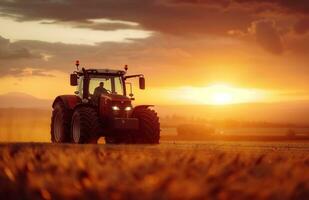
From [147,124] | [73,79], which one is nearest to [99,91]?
[73,79]

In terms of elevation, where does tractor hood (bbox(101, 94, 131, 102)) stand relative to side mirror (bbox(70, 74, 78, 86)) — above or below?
below

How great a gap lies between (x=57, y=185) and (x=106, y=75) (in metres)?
24.9

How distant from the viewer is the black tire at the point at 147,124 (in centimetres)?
2534

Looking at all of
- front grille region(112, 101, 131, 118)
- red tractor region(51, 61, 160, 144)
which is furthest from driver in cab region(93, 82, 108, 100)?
front grille region(112, 101, 131, 118)

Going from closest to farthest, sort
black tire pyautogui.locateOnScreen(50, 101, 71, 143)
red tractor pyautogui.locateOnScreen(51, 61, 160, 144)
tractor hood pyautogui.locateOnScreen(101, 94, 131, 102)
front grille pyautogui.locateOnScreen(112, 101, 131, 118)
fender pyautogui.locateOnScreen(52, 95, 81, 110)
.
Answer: red tractor pyautogui.locateOnScreen(51, 61, 160, 144) < tractor hood pyautogui.locateOnScreen(101, 94, 131, 102) < front grille pyautogui.locateOnScreen(112, 101, 131, 118) < fender pyautogui.locateOnScreen(52, 95, 81, 110) < black tire pyautogui.locateOnScreen(50, 101, 71, 143)

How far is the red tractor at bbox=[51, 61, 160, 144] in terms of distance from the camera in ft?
79.9

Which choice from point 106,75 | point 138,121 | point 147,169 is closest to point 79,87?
point 106,75

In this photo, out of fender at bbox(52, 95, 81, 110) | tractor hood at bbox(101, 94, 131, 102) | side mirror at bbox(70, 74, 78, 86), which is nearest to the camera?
tractor hood at bbox(101, 94, 131, 102)

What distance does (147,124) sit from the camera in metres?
25.3

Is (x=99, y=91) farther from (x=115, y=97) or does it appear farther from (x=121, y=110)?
(x=121, y=110)

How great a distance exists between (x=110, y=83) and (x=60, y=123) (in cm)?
300

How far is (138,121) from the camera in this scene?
2505 cm

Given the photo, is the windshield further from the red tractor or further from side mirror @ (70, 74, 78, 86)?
side mirror @ (70, 74, 78, 86)

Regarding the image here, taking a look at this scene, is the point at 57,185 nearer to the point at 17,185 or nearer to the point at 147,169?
the point at 17,185
